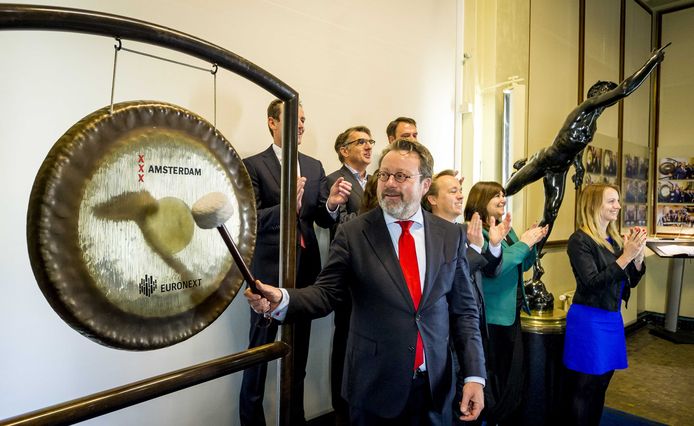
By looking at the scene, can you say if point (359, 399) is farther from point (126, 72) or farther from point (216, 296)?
point (126, 72)

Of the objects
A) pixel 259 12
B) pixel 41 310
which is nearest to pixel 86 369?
pixel 41 310

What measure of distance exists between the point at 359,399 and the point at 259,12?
7.18ft

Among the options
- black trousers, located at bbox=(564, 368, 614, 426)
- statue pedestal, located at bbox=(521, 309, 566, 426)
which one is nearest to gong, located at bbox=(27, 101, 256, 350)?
black trousers, located at bbox=(564, 368, 614, 426)

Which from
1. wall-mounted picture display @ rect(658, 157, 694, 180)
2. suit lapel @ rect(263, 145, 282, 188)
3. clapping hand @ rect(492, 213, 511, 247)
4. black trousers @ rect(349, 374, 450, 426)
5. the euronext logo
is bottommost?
black trousers @ rect(349, 374, 450, 426)

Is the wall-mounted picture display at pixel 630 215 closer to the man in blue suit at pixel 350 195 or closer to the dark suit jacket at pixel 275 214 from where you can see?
the man in blue suit at pixel 350 195

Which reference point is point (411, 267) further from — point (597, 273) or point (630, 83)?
point (630, 83)

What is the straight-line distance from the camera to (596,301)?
2.47 metres

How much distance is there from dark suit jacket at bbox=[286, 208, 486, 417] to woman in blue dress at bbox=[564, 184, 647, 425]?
1139 millimetres

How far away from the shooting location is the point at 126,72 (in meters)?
2.15

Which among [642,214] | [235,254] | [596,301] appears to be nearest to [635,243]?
[596,301]

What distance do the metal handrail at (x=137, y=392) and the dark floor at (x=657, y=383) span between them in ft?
10.4

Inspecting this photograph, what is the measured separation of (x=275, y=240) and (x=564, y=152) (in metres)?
2.15

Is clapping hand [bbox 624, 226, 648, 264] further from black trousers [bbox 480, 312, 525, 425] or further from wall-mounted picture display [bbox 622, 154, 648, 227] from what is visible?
wall-mounted picture display [bbox 622, 154, 648, 227]

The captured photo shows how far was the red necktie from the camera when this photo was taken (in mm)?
1591
